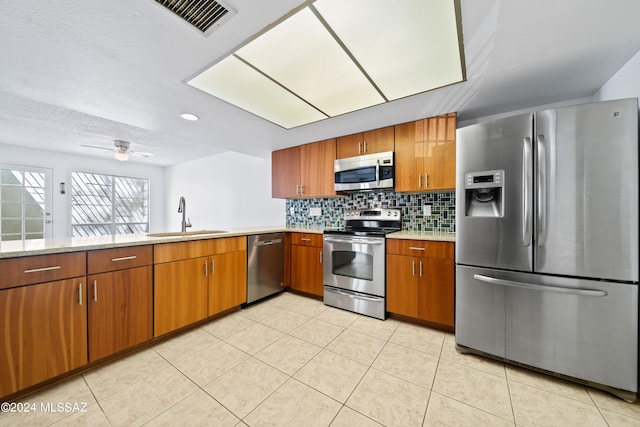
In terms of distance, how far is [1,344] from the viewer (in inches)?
51.7

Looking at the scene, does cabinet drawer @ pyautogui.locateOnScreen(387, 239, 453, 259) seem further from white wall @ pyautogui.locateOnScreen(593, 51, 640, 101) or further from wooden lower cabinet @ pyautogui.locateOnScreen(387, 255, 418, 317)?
white wall @ pyautogui.locateOnScreen(593, 51, 640, 101)

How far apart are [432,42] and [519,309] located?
1.88 metres

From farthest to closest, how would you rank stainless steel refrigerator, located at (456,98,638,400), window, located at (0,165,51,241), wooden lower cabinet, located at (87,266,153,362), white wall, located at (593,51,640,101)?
window, located at (0,165,51,241)
wooden lower cabinet, located at (87,266,153,362)
white wall, located at (593,51,640,101)
stainless steel refrigerator, located at (456,98,638,400)

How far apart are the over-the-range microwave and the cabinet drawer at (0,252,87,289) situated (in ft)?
8.03

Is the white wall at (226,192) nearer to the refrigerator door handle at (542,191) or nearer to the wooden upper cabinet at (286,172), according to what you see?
the wooden upper cabinet at (286,172)

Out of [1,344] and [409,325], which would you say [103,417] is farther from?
[409,325]

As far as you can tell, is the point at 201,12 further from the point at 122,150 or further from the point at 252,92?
the point at 122,150

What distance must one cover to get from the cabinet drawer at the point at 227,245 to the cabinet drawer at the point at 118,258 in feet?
1.81

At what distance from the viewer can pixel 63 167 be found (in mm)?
4773

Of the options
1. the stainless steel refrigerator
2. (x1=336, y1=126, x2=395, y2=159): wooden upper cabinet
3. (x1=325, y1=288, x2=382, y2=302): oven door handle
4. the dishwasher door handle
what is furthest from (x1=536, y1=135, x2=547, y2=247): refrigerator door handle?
the dishwasher door handle

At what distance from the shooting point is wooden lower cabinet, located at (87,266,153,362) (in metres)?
1.65

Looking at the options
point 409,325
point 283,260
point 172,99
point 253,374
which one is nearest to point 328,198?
point 283,260

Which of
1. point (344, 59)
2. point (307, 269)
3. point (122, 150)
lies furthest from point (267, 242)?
point (122, 150)

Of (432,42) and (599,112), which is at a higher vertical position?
(432,42)
